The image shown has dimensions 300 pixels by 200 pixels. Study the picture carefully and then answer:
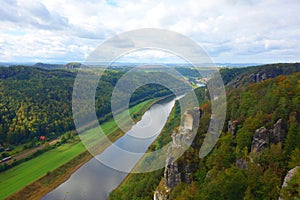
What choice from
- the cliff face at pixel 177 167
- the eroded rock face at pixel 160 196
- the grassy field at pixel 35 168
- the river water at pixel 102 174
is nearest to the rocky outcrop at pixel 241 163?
the cliff face at pixel 177 167

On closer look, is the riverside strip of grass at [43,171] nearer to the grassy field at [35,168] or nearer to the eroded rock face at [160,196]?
the grassy field at [35,168]

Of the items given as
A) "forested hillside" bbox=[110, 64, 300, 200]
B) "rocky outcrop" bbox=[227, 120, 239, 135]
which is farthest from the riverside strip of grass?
"rocky outcrop" bbox=[227, 120, 239, 135]

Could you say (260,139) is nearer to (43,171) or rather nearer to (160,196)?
(160,196)

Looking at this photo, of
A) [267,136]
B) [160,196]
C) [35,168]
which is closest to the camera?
[267,136]

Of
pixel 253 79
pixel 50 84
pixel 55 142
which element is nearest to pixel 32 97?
pixel 50 84

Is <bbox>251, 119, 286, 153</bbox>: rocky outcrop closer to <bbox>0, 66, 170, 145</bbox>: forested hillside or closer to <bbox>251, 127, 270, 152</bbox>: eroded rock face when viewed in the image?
<bbox>251, 127, 270, 152</bbox>: eroded rock face

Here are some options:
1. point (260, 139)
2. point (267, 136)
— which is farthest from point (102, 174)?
point (267, 136)

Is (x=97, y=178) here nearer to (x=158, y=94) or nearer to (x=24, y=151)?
(x=24, y=151)
